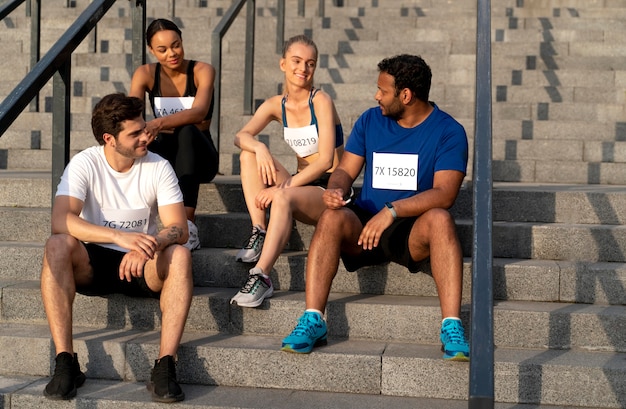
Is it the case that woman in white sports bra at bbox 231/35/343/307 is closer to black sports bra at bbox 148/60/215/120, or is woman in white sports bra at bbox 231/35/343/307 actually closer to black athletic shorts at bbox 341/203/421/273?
black athletic shorts at bbox 341/203/421/273

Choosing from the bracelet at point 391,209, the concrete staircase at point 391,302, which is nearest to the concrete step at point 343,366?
the concrete staircase at point 391,302

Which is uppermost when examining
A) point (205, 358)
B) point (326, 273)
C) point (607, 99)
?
point (607, 99)

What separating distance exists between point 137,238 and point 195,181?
88 centimetres

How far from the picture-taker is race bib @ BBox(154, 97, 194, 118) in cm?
515

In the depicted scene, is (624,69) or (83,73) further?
(83,73)

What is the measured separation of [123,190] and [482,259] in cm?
174

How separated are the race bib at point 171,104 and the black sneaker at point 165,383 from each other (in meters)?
1.72

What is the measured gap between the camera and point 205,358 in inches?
157

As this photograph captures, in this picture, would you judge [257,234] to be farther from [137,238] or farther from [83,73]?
[83,73]

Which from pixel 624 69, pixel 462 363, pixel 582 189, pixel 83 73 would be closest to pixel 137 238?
pixel 462 363

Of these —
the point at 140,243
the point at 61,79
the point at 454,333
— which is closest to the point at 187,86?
the point at 61,79

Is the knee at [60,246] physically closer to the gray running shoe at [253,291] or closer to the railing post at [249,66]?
the gray running shoe at [253,291]

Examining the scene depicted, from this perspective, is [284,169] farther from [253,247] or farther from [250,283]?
[250,283]

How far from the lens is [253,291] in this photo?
419 cm
